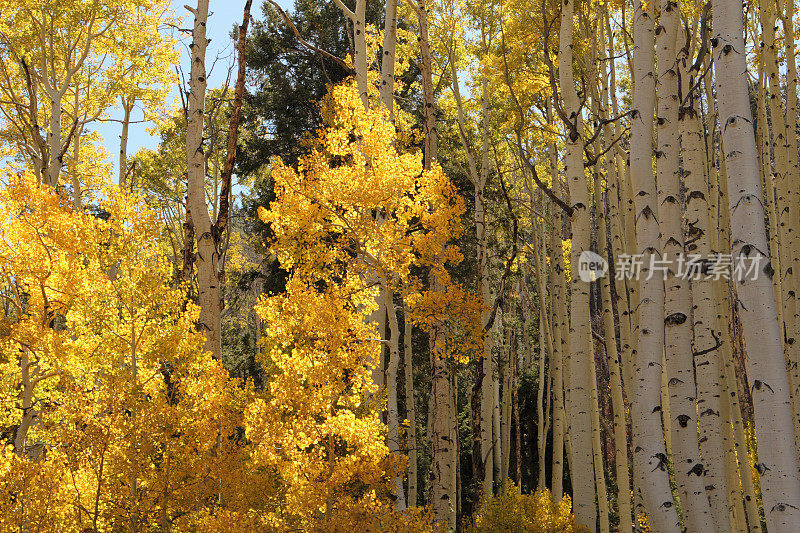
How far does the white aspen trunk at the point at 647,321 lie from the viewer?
3.94 metres

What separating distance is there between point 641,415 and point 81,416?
5.21 metres

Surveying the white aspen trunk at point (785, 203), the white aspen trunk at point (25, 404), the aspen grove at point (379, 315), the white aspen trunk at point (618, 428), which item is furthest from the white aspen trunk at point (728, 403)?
the white aspen trunk at point (25, 404)

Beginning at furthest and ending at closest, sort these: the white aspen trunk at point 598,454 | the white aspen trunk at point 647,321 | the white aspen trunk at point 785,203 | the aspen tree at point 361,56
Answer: the white aspen trunk at point 598,454, the aspen tree at point 361,56, the white aspen trunk at point 785,203, the white aspen trunk at point 647,321

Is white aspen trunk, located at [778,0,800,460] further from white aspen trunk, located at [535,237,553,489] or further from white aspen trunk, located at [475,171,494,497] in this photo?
white aspen trunk, located at [535,237,553,489]

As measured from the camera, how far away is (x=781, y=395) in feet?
10.5

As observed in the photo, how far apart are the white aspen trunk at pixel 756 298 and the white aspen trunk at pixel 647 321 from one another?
745mm

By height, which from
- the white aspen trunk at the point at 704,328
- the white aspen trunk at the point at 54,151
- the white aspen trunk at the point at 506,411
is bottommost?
the white aspen trunk at the point at 506,411

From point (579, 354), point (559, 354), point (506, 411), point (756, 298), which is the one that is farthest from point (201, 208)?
point (506, 411)

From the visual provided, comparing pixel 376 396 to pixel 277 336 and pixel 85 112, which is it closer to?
pixel 277 336

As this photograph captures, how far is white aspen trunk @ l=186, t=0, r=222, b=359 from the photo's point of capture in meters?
6.72

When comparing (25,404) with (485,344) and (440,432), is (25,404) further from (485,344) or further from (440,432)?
(485,344)

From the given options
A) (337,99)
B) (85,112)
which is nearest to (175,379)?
(337,99)

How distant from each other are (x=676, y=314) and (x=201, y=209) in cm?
491

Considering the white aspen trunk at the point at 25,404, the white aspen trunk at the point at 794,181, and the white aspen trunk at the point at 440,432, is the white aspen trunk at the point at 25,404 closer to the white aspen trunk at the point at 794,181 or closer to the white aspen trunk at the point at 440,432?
the white aspen trunk at the point at 440,432
